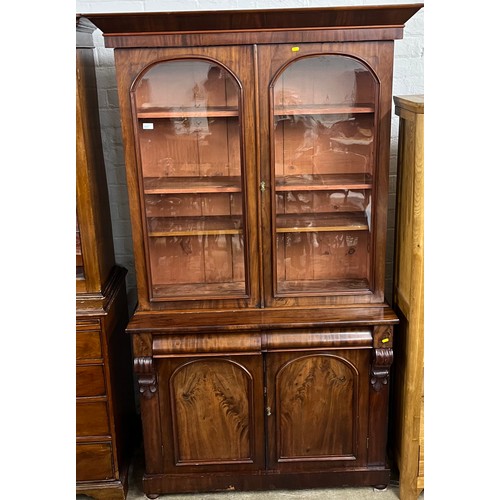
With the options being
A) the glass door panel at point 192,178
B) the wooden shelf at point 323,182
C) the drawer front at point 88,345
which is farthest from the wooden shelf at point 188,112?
the drawer front at point 88,345

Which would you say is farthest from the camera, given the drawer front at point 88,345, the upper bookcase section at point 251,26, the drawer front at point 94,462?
the drawer front at point 94,462

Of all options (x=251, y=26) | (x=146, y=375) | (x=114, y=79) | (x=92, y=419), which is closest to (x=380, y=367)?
(x=146, y=375)

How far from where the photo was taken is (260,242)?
1.97m

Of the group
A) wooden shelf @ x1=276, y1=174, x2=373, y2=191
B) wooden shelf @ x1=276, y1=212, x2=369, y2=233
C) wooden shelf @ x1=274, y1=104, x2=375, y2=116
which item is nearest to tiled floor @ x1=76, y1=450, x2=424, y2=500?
wooden shelf @ x1=276, y1=212, x2=369, y2=233

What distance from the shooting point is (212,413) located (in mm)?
2049

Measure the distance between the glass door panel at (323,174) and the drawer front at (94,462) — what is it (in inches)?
35.2

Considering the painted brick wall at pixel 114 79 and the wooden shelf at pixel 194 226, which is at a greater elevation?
the painted brick wall at pixel 114 79

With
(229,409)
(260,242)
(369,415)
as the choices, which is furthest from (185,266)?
(369,415)

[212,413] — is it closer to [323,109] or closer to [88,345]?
[88,345]

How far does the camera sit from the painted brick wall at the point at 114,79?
6.95 ft

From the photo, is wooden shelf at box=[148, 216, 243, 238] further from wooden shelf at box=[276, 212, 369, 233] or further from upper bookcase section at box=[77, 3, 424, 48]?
upper bookcase section at box=[77, 3, 424, 48]

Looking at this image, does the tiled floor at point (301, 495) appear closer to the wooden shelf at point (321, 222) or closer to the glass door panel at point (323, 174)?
the glass door panel at point (323, 174)

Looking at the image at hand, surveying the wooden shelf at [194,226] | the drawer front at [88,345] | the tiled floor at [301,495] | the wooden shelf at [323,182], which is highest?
the wooden shelf at [323,182]

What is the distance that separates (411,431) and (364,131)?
3.66ft
